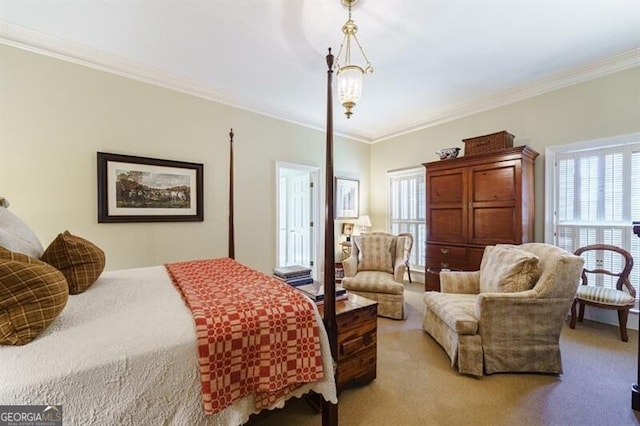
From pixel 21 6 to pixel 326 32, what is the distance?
7.88 feet

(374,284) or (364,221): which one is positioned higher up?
(364,221)

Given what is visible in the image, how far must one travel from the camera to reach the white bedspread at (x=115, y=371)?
82 centimetres

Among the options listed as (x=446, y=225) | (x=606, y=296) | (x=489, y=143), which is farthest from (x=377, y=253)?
(x=606, y=296)

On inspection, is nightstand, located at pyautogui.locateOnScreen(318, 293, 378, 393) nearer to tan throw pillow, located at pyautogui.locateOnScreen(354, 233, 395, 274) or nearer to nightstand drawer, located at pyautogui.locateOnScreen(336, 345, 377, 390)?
nightstand drawer, located at pyautogui.locateOnScreen(336, 345, 377, 390)

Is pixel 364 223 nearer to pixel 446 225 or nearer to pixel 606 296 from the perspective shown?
pixel 446 225

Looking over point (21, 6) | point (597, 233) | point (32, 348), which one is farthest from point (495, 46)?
point (21, 6)

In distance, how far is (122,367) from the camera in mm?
906

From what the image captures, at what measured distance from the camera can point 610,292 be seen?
259 cm

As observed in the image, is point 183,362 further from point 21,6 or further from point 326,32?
point 21,6

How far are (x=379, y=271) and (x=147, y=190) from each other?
3.00 m

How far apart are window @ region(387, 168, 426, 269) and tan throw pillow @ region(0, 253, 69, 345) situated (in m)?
4.49

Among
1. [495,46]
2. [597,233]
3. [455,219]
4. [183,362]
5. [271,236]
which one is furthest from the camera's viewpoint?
[271,236]

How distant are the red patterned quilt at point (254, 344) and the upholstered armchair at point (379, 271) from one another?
196 cm

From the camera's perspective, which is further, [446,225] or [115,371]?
[446,225]
